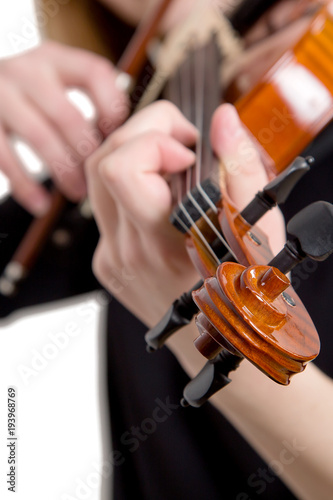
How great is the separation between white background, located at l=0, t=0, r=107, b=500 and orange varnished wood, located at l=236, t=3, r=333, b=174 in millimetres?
446

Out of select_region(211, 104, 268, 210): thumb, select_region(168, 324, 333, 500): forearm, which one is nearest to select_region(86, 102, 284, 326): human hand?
select_region(211, 104, 268, 210): thumb

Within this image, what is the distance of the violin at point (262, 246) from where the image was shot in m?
0.26

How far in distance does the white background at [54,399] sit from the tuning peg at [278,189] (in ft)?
1.67

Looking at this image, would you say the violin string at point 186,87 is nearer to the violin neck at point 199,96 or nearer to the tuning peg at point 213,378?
the violin neck at point 199,96

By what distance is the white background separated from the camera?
2.44 feet

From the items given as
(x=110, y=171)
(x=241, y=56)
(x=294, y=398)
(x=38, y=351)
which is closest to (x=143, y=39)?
(x=241, y=56)

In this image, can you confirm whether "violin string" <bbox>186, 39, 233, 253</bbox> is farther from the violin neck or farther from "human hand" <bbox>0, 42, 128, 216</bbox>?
"human hand" <bbox>0, 42, 128, 216</bbox>

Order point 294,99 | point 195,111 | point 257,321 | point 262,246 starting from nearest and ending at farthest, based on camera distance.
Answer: point 257,321
point 262,246
point 294,99
point 195,111

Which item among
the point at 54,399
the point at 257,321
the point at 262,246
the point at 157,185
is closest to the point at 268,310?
the point at 257,321

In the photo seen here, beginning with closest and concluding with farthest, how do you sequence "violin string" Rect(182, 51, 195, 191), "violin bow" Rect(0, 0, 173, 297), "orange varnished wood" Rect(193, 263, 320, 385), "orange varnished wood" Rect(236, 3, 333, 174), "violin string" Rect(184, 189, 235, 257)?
"orange varnished wood" Rect(193, 263, 320, 385)
"violin string" Rect(184, 189, 235, 257)
"orange varnished wood" Rect(236, 3, 333, 174)
"violin string" Rect(182, 51, 195, 191)
"violin bow" Rect(0, 0, 173, 297)

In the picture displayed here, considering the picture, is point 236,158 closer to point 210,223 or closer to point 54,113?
point 210,223

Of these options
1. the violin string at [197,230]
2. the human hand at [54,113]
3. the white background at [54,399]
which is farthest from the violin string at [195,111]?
the white background at [54,399]

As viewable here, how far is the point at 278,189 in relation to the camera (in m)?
0.35

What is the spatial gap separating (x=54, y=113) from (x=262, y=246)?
1.80 feet
